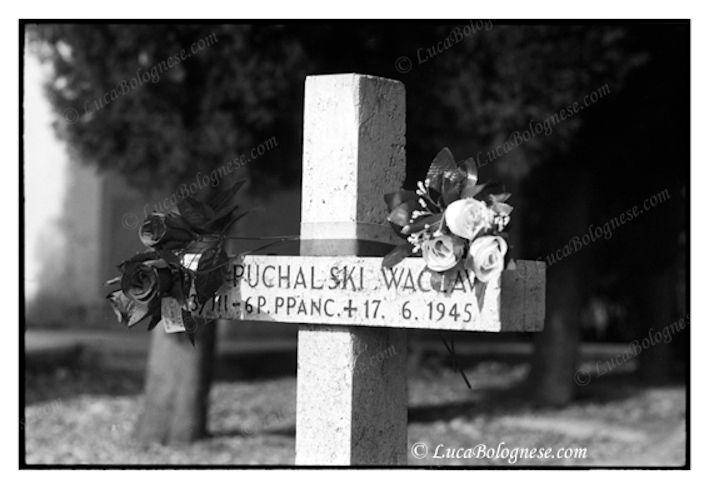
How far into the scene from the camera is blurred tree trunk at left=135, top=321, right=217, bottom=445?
7500mm

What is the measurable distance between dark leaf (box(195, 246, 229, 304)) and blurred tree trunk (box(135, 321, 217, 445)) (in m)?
4.14

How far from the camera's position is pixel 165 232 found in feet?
11.2

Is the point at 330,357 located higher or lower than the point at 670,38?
lower

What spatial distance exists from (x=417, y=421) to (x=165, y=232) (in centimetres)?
569

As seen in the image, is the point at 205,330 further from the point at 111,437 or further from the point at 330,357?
the point at 330,357

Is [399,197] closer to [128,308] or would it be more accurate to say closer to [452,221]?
[452,221]

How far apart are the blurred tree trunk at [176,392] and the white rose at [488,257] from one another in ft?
15.7

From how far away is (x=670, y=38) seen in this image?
336 inches

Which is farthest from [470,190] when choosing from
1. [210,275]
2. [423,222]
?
[210,275]

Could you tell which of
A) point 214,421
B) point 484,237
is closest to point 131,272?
point 484,237

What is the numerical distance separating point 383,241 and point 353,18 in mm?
1609

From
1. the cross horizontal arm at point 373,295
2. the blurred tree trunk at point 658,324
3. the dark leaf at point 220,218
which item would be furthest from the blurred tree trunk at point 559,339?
the cross horizontal arm at point 373,295

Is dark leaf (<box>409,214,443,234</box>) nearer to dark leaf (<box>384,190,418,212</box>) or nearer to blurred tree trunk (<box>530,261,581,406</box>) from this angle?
dark leaf (<box>384,190,418,212</box>)

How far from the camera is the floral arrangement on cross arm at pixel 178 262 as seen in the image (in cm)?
331
